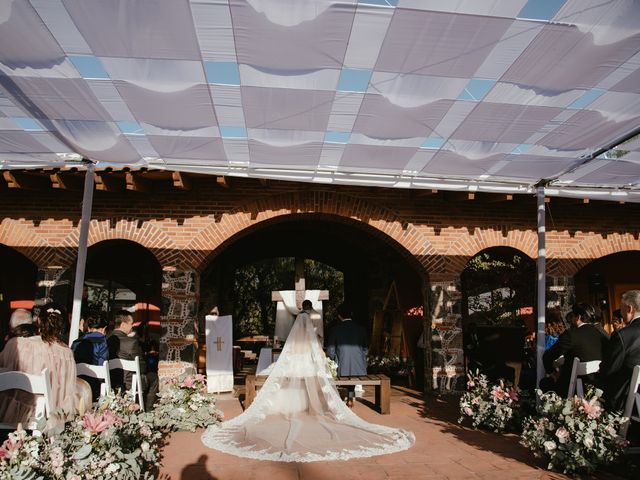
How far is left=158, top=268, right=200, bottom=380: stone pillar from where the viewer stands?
748 centimetres

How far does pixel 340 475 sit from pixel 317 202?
468 cm

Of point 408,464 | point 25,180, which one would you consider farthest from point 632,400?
point 25,180

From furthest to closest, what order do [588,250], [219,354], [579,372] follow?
[219,354]
[588,250]
[579,372]

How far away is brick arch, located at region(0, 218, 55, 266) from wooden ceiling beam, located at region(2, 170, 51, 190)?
648mm

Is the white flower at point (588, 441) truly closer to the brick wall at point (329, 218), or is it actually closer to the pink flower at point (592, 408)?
the pink flower at point (592, 408)

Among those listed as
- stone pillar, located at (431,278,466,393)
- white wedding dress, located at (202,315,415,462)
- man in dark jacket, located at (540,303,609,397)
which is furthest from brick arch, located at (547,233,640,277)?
white wedding dress, located at (202,315,415,462)

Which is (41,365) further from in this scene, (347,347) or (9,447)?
(347,347)

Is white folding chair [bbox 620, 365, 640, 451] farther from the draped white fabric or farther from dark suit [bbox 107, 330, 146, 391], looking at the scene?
the draped white fabric

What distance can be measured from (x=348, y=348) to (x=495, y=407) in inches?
88.7

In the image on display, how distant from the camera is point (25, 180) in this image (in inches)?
280

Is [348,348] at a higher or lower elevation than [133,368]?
higher

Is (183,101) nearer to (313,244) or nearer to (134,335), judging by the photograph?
(134,335)

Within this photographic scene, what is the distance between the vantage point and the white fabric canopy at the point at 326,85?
3.17 metres

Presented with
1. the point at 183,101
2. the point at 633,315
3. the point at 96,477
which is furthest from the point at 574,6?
the point at 96,477
